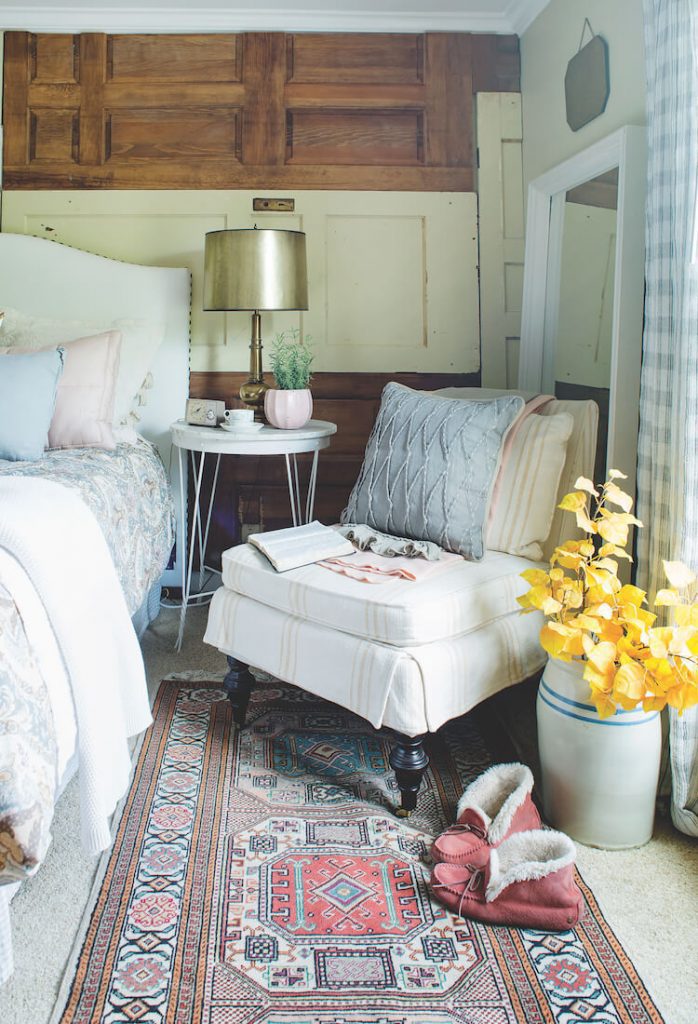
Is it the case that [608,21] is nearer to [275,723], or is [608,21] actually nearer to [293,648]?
[293,648]

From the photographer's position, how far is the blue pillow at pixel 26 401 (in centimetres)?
244

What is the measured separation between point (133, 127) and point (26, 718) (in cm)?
274

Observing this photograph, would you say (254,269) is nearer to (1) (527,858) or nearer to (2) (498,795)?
(2) (498,795)

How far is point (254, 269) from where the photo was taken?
292 centimetres

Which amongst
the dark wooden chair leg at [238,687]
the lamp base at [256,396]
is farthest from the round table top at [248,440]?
the dark wooden chair leg at [238,687]

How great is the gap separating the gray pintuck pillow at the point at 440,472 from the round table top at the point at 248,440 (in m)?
0.45

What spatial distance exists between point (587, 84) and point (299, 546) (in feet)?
5.51

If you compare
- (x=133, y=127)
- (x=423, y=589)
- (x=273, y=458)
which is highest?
(x=133, y=127)

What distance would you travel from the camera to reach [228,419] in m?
2.86

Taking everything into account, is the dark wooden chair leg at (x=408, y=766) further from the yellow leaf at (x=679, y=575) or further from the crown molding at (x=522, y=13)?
the crown molding at (x=522, y=13)

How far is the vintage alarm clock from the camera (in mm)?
2998

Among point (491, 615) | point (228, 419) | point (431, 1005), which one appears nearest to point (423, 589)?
point (491, 615)

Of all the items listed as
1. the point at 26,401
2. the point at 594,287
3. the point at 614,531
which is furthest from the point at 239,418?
the point at 614,531

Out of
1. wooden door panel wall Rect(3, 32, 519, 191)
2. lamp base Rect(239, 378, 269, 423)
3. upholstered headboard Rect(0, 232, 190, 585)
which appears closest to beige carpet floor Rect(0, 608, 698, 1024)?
lamp base Rect(239, 378, 269, 423)
